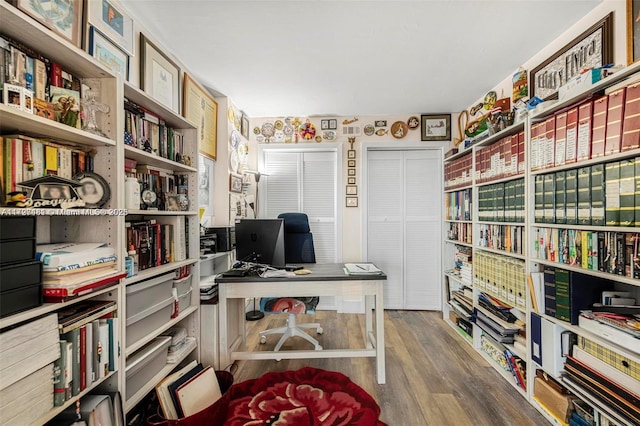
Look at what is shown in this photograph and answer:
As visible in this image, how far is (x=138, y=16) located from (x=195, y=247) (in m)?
1.58

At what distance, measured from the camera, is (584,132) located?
5.12 feet

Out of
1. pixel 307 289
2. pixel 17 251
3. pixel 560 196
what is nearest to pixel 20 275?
pixel 17 251

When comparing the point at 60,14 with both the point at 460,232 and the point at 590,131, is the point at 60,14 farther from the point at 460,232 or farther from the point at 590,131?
the point at 460,232

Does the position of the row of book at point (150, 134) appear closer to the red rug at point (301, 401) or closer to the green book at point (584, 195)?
the red rug at point (301, 401)

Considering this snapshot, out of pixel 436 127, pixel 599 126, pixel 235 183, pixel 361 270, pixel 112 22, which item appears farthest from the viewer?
pixel 436 127

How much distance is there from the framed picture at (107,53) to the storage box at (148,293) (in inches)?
44.5

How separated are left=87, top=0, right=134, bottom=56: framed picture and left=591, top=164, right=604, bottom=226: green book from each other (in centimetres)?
283

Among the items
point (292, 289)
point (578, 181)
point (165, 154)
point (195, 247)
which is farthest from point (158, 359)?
point (578, 181)

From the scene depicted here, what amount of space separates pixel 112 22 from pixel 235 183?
179 cm

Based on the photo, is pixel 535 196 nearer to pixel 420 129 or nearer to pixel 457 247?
pixel 457 247

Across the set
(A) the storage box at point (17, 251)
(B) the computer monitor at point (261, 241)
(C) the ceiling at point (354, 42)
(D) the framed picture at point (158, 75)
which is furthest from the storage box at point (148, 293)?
(C) the ceiling at point (354, 42)

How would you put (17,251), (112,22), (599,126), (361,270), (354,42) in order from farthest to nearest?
(361,270) → (354,42) → (112,22) → (599,126) → (17,251)

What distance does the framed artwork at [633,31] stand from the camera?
4.99ft

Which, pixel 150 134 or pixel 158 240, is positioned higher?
pixel 150 134
